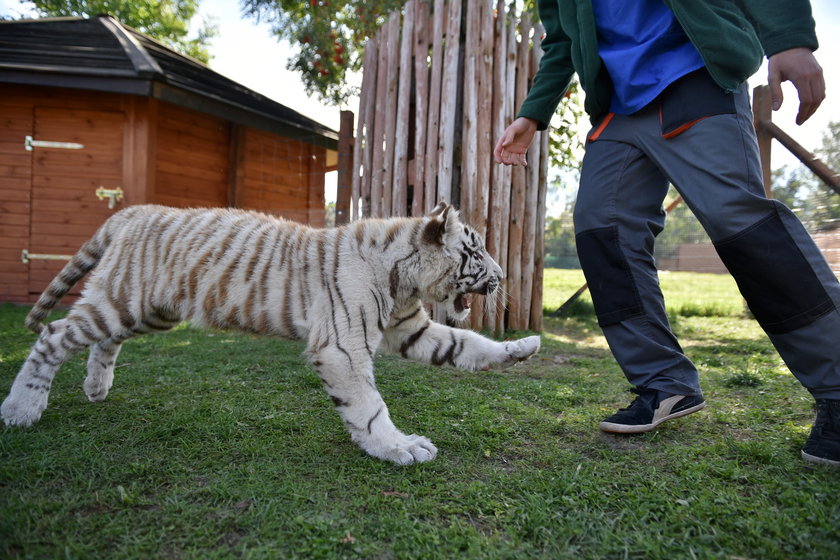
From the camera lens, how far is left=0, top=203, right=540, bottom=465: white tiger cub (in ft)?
9.56

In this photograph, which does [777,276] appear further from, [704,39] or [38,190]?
[38,190]

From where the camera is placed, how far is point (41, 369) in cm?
316

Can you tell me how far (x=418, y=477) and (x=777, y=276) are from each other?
177cm

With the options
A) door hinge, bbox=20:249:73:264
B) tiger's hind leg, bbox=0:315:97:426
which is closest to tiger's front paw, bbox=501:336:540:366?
tiger's hind leg, bbox=0:315:97:426

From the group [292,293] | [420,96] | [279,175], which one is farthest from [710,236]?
[279,175]

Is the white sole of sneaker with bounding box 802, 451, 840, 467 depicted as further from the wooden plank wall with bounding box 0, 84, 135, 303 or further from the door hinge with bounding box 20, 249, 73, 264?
the door hinge with bounding box 20, 249, 73, 264

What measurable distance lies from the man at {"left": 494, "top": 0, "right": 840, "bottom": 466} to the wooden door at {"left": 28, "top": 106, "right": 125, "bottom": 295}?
818 centimetres

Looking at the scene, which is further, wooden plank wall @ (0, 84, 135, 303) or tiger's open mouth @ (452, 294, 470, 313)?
wooden plank wall @ (0, 84, 135, 303)

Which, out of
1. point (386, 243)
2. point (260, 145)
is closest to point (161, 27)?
point (260, 145)

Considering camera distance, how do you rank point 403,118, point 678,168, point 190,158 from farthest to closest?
point 190,158, point 403,118, point 678,168

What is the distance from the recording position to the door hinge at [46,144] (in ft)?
29.5

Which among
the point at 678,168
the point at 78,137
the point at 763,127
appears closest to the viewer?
the point at 678,168

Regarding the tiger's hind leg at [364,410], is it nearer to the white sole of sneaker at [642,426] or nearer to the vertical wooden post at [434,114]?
the white sole of sneaker at [642,426]

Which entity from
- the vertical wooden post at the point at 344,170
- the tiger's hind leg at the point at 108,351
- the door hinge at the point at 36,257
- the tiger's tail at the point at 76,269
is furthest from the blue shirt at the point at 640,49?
the door hinge at the point at 36,257
